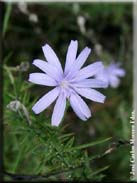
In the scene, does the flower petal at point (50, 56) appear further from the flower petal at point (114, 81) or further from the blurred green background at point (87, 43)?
the flower petal at point (114, 81)

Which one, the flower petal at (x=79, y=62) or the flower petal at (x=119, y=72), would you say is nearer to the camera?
the flower petal at (x=79, y=62)

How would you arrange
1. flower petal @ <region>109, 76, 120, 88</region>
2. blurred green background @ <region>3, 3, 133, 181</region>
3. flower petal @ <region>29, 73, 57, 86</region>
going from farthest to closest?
flower petal @ <region>109, 76, 120, 88</region> → blurred green background @ <region>3, 3, 133, 181</region> → flower petal @ <region>29, 73, 57, 86</region>

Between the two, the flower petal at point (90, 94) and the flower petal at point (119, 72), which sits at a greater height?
the flower petal at point (119, 72)

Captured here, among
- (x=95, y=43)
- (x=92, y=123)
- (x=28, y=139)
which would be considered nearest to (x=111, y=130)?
(x=92, y=123)

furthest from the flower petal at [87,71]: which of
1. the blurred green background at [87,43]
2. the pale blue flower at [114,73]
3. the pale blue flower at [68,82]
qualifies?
the pale blue flower at [114,73]

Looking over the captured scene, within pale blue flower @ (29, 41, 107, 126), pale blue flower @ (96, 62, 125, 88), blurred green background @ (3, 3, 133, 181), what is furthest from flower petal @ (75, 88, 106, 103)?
pale blue flower @ (96, 62, 125, 88)

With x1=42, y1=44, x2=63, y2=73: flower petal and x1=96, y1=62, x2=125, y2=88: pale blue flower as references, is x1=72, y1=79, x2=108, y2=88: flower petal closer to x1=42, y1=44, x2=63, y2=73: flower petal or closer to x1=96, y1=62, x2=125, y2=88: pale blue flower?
x1=42, y1=44, x2=63, y2=73: flower petal

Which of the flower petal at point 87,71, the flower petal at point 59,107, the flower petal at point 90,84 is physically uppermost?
the flower petal at point 87,71

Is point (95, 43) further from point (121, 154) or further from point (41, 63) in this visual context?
point (41, 63)
